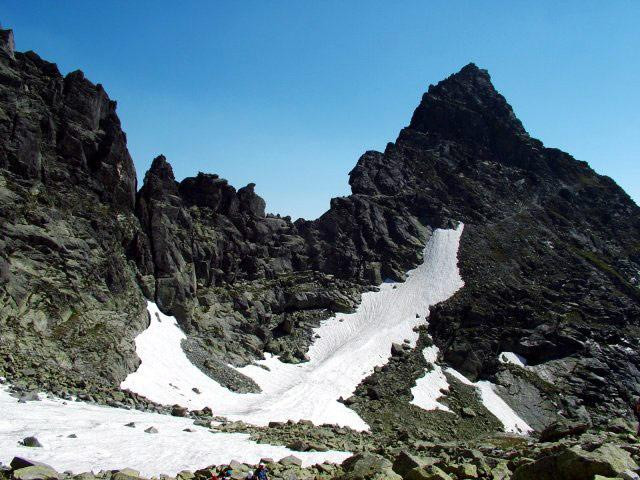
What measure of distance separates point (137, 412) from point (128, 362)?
35.6 feet

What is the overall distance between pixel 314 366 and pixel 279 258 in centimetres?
2827

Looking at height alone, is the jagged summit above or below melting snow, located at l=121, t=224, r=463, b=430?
above

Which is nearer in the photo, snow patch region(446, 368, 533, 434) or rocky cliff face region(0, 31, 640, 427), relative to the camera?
rocky cliff face region(0, 31, 640, 427)

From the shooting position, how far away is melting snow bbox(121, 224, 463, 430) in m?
44.2

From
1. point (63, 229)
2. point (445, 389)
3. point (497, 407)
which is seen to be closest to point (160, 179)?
point (63, 229)

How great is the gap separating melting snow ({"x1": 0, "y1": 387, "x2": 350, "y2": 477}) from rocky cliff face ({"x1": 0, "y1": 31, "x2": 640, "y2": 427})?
745cm

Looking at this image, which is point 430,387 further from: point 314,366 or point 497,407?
point 314,366

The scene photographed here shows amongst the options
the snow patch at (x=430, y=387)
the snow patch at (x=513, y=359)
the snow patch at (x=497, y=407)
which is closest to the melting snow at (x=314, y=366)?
the snow patch at (x=430, y=387)

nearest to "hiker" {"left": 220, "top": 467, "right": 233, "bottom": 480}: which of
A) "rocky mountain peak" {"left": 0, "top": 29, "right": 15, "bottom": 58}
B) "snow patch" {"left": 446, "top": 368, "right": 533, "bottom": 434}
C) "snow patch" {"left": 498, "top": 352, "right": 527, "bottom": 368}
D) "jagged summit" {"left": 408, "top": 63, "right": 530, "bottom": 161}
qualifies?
"snow patch" {"left": 446, "top": 368, "right": 533, "bottom": 434}

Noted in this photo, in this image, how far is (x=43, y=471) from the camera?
15.4 metres

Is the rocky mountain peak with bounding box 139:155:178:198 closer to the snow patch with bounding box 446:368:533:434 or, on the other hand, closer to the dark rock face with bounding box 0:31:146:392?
the dark rock face with bounding box 0:31:146:392

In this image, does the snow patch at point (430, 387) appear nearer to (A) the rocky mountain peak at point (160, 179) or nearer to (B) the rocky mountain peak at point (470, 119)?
(A) the rocky mountain peak at point (160, 179)

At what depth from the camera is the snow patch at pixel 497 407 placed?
58878 millimetres

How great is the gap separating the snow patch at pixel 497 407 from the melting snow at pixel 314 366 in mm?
10065
